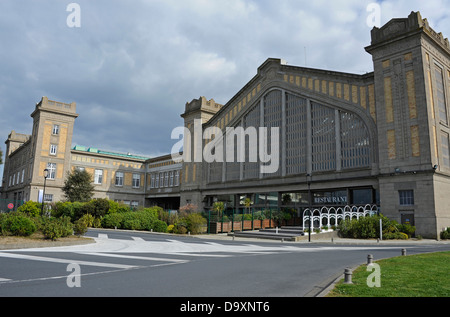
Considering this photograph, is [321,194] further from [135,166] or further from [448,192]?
[135,166]

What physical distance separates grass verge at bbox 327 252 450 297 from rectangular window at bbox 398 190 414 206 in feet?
62.7

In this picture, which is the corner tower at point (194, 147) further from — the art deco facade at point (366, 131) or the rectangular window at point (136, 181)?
the rectangular window at point (136, 181)

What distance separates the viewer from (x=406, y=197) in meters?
27.8

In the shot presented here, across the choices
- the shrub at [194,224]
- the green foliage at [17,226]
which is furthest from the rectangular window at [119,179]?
the green foliage at [17,226]

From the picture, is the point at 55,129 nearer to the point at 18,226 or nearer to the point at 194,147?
the point at 194,147

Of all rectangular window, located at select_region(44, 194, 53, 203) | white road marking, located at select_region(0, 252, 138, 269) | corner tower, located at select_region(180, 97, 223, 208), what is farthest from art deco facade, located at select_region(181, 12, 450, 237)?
rectangular window, located at select_region(44, 194, 53, 203)

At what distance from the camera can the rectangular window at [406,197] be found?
27547 millimetres

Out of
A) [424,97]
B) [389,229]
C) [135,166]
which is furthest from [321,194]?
[135,166]

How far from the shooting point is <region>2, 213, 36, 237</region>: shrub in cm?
1612

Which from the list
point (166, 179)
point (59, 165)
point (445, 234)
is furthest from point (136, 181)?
point (445, 234)

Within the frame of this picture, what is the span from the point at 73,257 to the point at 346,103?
3037 centimetres
